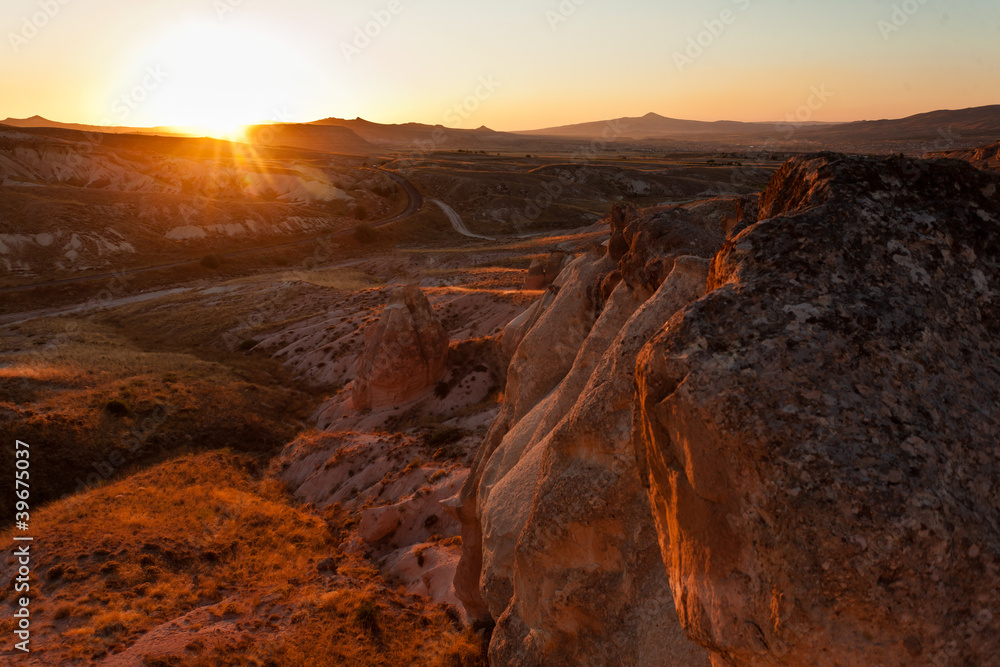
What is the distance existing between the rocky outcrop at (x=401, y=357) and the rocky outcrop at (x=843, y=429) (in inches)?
881

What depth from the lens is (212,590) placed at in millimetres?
14734

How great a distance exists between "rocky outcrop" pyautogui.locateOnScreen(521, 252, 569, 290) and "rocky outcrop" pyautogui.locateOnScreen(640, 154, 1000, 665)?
87.6 ft

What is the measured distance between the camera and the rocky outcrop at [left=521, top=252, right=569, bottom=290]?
31766mm

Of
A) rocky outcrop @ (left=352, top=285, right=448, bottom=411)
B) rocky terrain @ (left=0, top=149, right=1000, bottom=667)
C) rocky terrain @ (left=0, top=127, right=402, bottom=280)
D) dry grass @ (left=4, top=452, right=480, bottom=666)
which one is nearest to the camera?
rocky terrain @ (left=0, top=149, right=1000, bottom=667)

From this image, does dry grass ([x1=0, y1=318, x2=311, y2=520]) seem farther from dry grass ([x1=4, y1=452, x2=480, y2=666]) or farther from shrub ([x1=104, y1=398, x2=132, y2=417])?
dry grass ([x1=4, y1=452, x2=480, y2=666])

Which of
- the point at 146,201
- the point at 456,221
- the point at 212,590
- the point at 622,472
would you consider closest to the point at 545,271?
the point at 212,590

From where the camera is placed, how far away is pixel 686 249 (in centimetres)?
1130

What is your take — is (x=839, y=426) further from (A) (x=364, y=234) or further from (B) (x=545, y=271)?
(A) (x=364, y=234)

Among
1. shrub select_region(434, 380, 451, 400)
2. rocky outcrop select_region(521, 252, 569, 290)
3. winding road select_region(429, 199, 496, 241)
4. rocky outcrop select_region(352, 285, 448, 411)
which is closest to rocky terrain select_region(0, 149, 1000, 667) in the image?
rocky outcrop select_region(352, 285, 448, 411)

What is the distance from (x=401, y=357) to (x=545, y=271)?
10958 millimetres

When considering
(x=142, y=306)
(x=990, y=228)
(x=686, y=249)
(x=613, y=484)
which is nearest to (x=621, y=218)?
(x=686, y=249)

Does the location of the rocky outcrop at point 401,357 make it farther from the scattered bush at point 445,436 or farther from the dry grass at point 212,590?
the dry grass at point 212,590

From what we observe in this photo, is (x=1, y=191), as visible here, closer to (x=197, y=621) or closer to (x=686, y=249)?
(x=197, y=621)

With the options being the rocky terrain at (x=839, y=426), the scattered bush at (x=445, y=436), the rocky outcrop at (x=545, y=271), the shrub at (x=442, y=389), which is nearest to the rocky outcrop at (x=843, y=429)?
the rocky terrain at (x=839, y=426)
